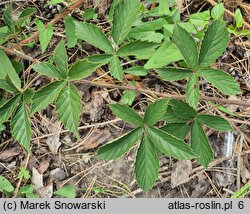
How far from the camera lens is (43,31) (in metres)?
1.73

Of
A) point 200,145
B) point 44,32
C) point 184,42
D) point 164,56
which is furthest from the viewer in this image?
point 44,32

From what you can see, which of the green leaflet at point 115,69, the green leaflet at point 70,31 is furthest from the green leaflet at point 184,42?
the green leaflet at point 70,31

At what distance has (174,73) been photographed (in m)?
1.33

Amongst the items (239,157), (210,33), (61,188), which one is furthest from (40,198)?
(210,33)

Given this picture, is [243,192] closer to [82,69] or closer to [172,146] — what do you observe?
[172,146]

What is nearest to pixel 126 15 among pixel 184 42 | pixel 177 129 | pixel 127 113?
pixel 184 42

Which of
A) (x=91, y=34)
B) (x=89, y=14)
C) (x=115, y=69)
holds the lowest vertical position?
(x=115, y=69)

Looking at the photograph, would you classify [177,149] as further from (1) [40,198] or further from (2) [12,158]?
(2) [12,158]

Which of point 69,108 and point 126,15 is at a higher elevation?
A: point 126,15

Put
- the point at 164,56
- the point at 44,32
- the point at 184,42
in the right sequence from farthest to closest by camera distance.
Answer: the point at 44,32 < the point at 164,56 < the point at 184,42

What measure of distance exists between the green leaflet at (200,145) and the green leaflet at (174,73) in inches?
7.3

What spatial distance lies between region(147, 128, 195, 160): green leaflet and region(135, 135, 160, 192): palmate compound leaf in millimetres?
29

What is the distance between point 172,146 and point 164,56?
462mm

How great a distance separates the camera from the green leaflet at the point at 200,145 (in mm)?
1362
